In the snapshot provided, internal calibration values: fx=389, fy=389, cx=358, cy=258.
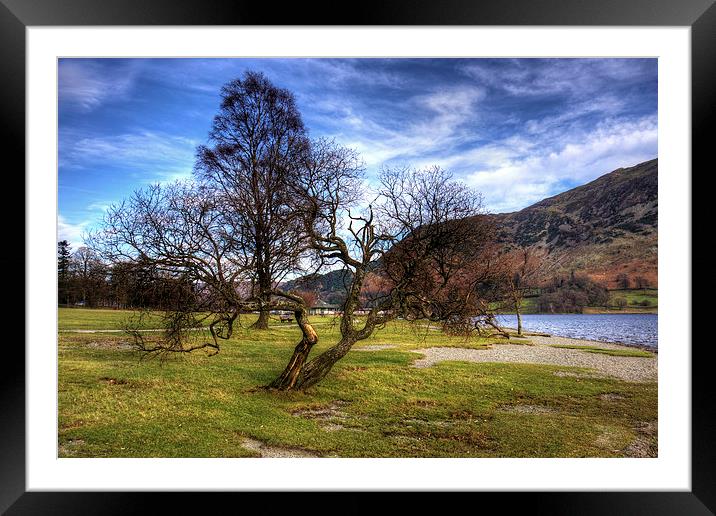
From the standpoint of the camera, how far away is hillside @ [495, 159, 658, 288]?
17.4 feet

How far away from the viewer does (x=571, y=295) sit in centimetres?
584

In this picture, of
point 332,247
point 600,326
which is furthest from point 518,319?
point 332,247

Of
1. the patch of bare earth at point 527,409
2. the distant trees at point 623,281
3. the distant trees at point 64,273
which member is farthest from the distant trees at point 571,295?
the distant trees at point 64,273

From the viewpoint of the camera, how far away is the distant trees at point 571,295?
5.55 m

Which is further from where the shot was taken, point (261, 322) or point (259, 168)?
point (261, 322)

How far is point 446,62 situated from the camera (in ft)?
15.8

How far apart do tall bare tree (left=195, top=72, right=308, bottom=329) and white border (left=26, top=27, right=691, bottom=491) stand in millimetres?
1555

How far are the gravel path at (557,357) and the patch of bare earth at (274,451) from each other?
2386mm

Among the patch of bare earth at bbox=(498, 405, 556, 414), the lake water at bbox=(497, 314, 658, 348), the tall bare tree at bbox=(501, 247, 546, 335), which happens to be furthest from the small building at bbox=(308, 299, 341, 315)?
the lake water at bbox=(497, 314, 658, 348)

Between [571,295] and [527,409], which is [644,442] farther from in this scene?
[571,295]

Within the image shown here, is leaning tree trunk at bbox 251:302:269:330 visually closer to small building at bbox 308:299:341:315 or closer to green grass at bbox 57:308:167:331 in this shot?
small building at bbox 308:299:341:315

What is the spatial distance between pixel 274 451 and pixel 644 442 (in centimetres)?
357
